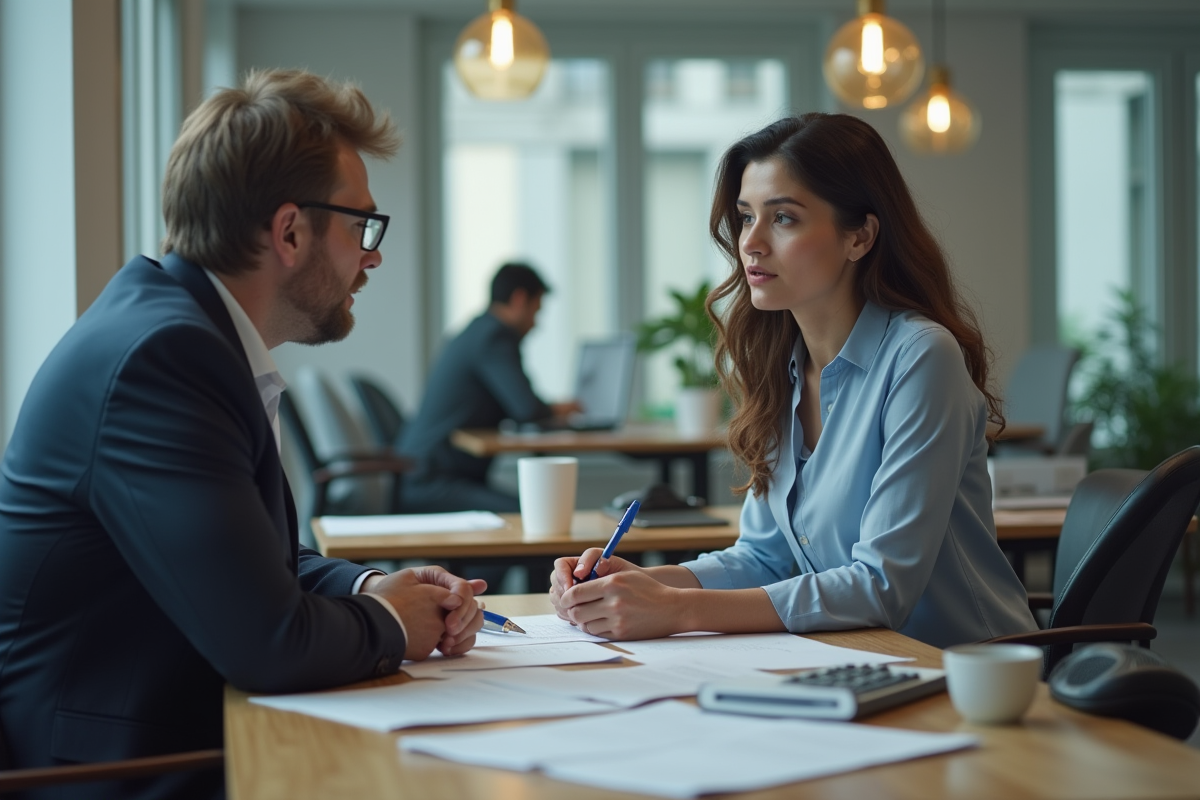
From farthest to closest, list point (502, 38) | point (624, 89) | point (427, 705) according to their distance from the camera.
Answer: point (624, 89) → point (502, 38) → point (427, 705)

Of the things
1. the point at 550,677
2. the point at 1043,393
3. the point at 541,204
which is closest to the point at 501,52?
the point at 550,677

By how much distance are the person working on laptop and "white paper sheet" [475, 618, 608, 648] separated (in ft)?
10.4

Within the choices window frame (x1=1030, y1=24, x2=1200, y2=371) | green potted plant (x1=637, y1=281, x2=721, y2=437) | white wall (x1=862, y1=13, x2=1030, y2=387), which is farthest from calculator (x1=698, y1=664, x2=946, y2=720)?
window frame (x1=1030, y1=24, x2=1200, y2=371)

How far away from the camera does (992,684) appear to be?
106 cm

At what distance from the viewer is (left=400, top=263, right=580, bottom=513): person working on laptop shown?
4.93m

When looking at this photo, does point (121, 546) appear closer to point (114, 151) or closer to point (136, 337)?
point (136, 337)

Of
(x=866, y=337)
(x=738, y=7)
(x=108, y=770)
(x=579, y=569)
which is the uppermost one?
(x=738, y=7)

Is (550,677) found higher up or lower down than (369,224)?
lower down

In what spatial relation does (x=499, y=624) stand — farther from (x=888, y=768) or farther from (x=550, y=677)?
(x=888, y=768)

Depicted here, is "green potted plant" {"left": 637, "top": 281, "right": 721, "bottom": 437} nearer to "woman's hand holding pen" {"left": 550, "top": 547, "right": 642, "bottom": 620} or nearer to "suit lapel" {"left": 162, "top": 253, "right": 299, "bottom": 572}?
"woman's hand holding pen" {"left": 550, "top": 547, "right": 642, "bottom": 620}

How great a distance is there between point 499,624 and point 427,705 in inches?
16.8

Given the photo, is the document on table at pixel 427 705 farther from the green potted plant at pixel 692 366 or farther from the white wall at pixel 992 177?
the white wall at pixel 992 177

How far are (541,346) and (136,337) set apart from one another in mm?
6160

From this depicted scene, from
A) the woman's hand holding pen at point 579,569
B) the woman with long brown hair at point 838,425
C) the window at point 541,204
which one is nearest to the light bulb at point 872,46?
the woman with long brown hair at point 838,425
